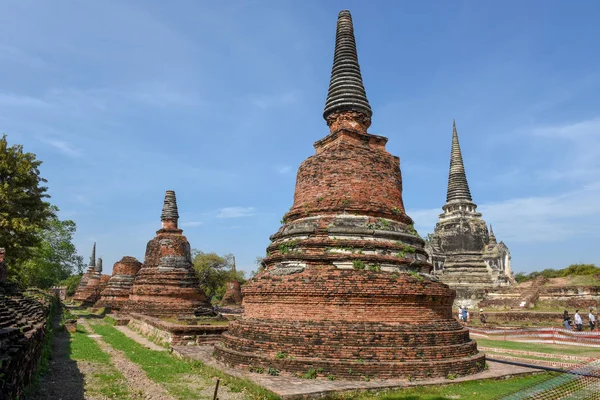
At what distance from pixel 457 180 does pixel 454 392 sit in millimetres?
36449

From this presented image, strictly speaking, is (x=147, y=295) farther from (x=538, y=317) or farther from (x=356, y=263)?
(x=538, y=317)

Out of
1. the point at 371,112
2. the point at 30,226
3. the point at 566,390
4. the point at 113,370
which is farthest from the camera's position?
the point at 30,226

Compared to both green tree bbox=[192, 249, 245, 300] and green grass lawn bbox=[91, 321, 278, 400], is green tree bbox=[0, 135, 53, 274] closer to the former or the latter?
green grass lawn bbox=[91, 321, 278, 400]

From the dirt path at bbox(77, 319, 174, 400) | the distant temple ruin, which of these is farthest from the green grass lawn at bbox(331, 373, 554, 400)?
the distant temple ruin

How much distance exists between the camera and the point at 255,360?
30.1ft

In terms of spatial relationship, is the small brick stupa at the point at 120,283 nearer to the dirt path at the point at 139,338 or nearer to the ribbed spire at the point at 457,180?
the dirt path at the point at 139,338

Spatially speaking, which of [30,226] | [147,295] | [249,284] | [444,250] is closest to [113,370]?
[249,284]

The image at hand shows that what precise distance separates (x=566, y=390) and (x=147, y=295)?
18708mm

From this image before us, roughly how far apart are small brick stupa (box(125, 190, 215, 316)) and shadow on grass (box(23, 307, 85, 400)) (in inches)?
311

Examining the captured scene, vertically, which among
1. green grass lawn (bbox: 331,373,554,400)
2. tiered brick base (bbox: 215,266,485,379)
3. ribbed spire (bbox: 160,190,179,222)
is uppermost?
ribbed spire (bbox: 160,190,179,222)

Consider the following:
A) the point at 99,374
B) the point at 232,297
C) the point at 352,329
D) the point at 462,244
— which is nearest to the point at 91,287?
the point at 232,297

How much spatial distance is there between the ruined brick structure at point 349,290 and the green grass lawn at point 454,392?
50 centimetres

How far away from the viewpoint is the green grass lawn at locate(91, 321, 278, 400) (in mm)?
7880

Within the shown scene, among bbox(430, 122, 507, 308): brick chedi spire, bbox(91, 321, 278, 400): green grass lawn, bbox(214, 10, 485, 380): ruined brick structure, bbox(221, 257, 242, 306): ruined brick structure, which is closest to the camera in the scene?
bbox(91, 321, 278, 400): green grass lawn
